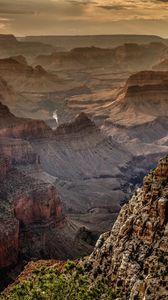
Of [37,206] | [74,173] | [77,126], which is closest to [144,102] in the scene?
[77,126]

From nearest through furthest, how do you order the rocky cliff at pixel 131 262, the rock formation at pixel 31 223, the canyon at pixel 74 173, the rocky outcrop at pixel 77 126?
1. the rocky cliff at pixel 131 262
2. the rock formation at pixel 31 223
3. the canyon at pixel 74 173
4. the rocky outcrop at pixel 77 126

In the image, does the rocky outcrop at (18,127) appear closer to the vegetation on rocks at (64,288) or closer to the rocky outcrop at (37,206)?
the rocky outcrop at (37,206)

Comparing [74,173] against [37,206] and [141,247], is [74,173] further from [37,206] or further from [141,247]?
[141,247]

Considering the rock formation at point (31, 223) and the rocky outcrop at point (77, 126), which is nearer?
the rock formation at point (31, 223)

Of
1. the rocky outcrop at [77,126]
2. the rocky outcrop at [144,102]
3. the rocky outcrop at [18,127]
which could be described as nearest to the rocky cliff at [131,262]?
the rocky outcrop at [18,127]

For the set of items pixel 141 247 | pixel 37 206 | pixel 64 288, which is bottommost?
pixel 37 206

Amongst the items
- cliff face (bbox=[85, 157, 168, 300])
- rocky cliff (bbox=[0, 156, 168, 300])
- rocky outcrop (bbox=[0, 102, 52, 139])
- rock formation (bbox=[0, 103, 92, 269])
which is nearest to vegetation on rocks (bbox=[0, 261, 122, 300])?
rocky cliff (bbox=[0, 156, 168, 300])

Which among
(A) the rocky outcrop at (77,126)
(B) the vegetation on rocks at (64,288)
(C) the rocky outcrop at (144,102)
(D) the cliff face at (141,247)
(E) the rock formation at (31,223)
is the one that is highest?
(D) the cliff face at (141,247)

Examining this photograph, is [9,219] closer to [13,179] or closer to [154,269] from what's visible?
[13,179]

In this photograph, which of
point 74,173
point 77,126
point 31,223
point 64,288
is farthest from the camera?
point 77,126
